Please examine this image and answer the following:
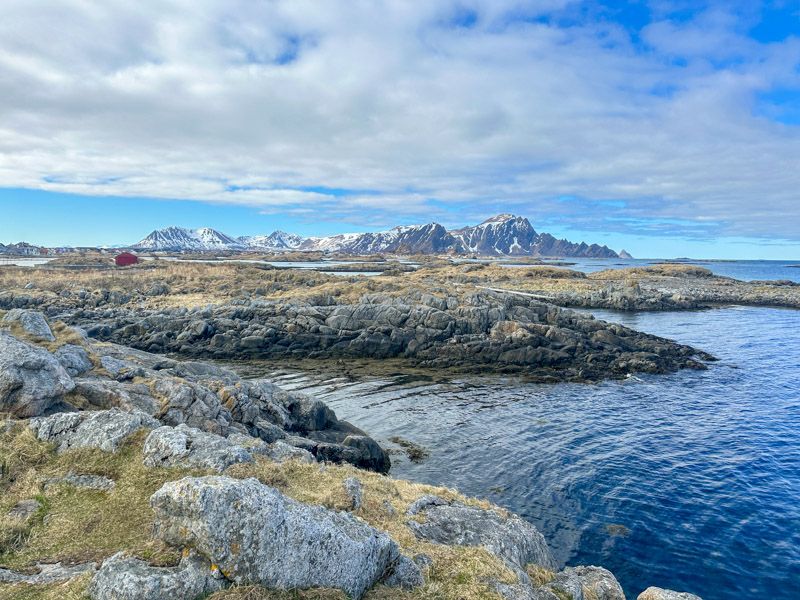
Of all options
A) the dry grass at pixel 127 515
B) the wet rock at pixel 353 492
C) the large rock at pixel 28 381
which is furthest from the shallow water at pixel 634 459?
the large rock at pixel 28 381

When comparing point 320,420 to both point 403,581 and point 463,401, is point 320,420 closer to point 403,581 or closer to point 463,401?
point 463,401

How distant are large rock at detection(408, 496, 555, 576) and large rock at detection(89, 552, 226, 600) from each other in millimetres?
6054

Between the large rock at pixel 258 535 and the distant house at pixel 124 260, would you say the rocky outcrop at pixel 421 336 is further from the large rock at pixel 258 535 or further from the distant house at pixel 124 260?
the distant house at pixel 124 260

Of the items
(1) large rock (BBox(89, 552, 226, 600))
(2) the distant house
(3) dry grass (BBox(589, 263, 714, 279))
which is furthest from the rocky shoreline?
(3) dry grass (BBox(589, 263, 714, 279))

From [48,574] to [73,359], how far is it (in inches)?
586

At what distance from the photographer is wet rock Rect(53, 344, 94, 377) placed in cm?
2067

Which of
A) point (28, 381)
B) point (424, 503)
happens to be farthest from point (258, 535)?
point (28, 381)

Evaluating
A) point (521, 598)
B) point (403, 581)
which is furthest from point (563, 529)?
point (403, 581)

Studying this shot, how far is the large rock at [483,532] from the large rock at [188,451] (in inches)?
212

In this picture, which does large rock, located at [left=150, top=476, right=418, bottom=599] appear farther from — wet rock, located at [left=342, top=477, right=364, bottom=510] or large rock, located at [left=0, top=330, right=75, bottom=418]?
large rock, located at [left=0, top=330, right=75, bottom=418]

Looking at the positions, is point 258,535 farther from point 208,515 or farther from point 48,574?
point 48,574

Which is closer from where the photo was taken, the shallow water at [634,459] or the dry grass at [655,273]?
the shallow water at [634,459]

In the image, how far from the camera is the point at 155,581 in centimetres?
780

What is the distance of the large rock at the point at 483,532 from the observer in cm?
1263
